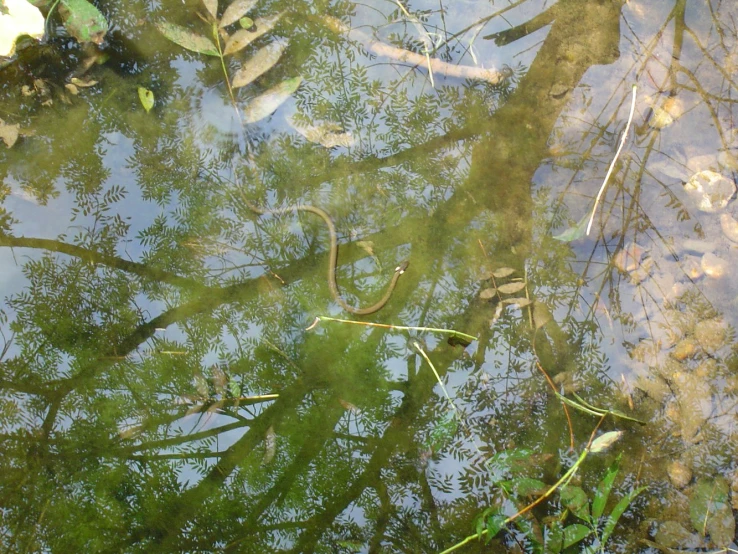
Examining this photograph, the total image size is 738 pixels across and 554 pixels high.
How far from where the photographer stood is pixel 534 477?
2512mm

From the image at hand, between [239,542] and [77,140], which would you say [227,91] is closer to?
[77,140]

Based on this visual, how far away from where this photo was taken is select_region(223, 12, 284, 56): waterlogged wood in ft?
8.61

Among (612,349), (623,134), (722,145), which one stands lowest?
(612,349)

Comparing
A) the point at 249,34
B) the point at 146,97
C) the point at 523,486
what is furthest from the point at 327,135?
the point at 523,486

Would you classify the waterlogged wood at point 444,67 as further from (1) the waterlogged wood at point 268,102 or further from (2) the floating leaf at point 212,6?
(2) the floating leaf at point 212,6

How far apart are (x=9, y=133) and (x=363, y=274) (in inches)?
78.1

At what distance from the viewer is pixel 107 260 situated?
2.64m

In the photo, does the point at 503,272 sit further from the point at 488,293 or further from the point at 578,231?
the point at 578,231

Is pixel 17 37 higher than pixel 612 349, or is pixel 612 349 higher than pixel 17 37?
pixel 17 37

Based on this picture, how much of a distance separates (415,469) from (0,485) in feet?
7.00

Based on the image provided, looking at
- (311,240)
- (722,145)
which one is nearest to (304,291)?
(311,240)

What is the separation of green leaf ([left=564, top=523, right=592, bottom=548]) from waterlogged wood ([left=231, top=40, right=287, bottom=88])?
272 centimetres

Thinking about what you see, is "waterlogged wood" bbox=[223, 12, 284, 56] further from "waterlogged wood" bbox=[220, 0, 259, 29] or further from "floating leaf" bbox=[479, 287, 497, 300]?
"floating leaf" bbox=[479, 287, 497, 300]

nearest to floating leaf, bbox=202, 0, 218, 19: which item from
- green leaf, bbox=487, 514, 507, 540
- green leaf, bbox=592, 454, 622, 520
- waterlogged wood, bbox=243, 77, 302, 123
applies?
waterlogged wood, bbox=243, 77, 302, 123
